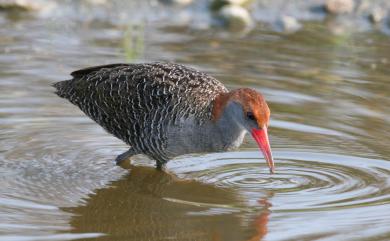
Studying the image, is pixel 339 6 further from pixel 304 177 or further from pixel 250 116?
pixel 250 116

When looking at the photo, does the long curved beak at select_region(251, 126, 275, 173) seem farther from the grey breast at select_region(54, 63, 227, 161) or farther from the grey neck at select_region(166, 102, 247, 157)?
the grey breast at select_region(54, 63, 227, 161)

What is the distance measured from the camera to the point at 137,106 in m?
9.53

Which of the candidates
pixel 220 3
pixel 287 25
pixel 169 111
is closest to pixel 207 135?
pixel 169 111

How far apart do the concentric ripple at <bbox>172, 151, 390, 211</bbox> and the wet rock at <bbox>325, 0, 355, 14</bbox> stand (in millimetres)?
6420

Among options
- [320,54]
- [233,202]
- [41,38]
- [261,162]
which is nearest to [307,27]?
[320,54]

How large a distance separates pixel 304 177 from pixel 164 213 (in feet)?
5.43

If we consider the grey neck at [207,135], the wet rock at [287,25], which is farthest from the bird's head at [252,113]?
the wet rock at [287,25]

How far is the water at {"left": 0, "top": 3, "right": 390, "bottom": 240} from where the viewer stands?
8.13m

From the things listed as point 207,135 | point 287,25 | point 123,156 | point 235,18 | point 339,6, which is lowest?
point 123,156

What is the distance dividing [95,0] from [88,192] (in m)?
7.43

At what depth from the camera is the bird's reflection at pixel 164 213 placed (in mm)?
7928

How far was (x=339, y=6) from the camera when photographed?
16156 millimetres

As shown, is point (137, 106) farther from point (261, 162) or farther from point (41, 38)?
point (41, 38)

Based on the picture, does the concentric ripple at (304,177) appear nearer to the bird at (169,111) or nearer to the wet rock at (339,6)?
the bird at (169,111)
